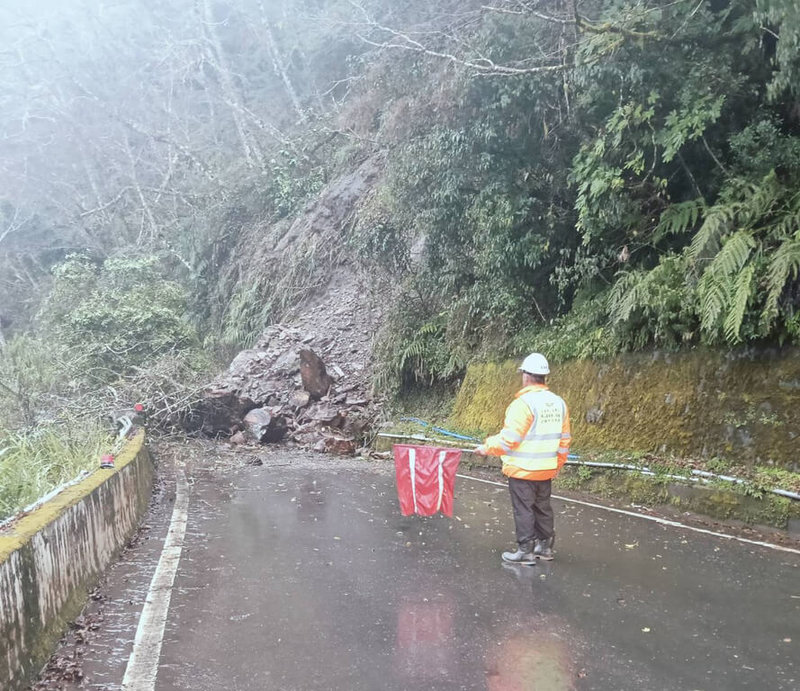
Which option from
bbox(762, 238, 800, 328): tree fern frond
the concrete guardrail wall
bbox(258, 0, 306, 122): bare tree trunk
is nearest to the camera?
the concrete guardrail wall

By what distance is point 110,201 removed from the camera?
4100 centimetres

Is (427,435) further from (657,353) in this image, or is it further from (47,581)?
(47,581)

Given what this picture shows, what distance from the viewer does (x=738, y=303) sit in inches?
312

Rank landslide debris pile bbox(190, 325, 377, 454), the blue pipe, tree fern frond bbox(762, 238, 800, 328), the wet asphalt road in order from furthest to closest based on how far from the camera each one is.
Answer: landslide debris pile bbox(190, 325, 377, 454)
the blue pipe
tree fern frond bbox(762, 238, 800, 328)
the wet asphalt road

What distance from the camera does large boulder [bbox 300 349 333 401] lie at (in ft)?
64.5

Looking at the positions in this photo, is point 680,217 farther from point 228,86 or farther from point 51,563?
point 228,86

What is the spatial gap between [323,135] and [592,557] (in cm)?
2623

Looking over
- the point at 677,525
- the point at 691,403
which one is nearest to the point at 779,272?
the point at 691,403

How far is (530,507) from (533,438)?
1.99 ft

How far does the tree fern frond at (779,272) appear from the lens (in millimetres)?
7754

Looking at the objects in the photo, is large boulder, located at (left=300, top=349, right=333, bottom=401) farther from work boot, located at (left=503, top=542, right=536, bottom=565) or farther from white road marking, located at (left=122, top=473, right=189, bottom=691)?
work boot, located at (left=503, top=542, right=536, bottom=565)

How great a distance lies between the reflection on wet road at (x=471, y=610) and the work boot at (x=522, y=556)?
11 cm

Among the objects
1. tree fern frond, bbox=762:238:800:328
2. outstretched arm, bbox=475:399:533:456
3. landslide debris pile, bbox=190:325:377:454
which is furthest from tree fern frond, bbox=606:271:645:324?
landslide debris pile, bbox=190:325:377:454

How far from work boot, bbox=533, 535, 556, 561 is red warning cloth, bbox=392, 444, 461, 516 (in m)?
1.04
